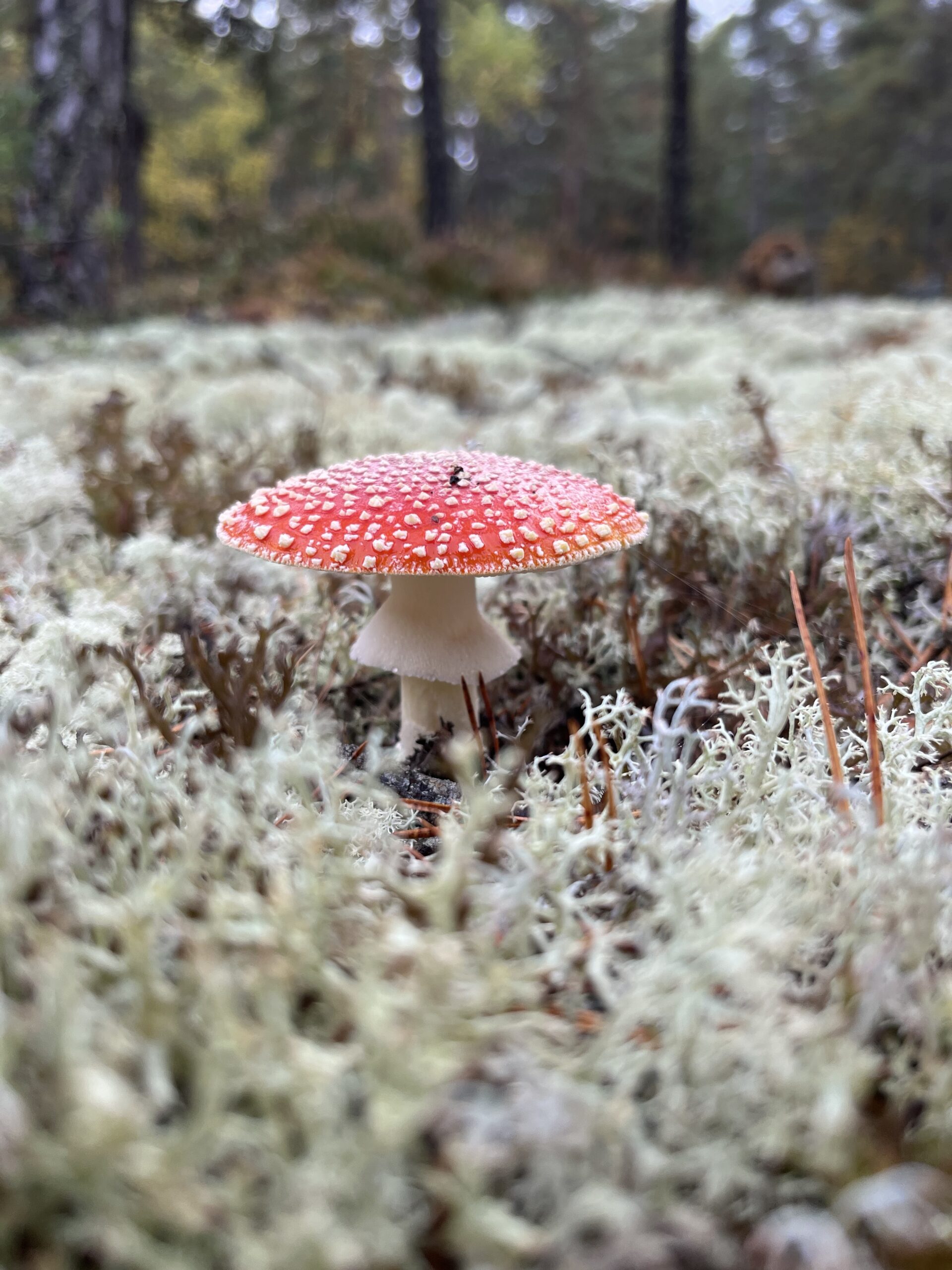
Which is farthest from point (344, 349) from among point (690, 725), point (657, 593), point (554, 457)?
point (690, 725)

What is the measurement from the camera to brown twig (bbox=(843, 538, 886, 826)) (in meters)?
1.13

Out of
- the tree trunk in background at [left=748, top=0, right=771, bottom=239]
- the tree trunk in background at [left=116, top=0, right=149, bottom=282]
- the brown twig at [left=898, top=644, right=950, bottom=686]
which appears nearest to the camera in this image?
the brown twig at [left=898, top=644, right=950, bottom=686]

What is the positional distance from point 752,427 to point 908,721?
1577 millimetres

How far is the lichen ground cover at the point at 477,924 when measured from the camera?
0.64 metres

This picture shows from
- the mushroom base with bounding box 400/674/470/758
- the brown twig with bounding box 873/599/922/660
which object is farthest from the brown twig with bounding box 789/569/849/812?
the mushroom base with bounding box 400/674/470/758

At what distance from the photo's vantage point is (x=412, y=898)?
82 centimetres

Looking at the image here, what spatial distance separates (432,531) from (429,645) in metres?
0.35

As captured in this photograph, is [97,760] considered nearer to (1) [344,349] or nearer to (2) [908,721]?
(2) [908,721]

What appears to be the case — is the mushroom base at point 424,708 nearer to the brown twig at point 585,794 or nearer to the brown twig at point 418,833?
the brown twig at point 418,833

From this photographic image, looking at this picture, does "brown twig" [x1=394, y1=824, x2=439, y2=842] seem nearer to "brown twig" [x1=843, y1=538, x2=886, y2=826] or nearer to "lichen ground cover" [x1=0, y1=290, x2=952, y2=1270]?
"lichen ground cover" [x1=0, y1=290, x2=952, y2=1270]

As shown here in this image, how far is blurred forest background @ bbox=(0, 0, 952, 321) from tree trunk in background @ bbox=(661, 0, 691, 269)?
0.13 feet

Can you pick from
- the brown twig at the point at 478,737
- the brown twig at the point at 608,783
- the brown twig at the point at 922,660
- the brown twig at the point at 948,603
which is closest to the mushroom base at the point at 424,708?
the brown twig at the point at 478,737

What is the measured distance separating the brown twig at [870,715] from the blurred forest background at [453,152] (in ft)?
14.7

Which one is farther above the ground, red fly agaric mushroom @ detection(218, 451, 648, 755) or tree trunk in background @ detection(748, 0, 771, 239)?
tree trunk in background @ detection(748, 0, 771, 239)
